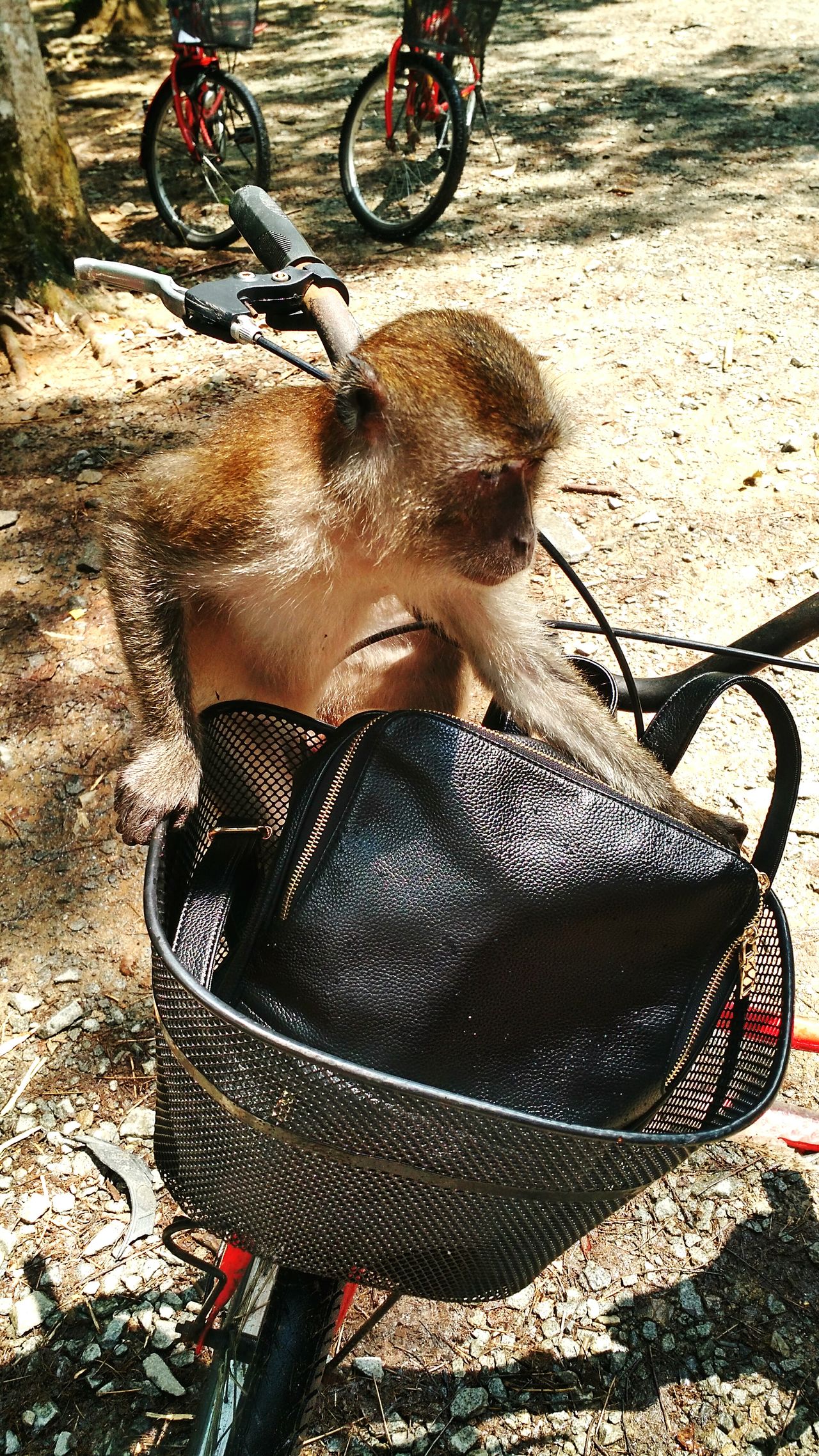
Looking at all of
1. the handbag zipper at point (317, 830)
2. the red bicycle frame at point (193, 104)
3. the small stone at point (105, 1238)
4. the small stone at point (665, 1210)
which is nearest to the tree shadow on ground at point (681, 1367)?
the small stone at point (665, 1210)

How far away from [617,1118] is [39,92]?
5248 mm

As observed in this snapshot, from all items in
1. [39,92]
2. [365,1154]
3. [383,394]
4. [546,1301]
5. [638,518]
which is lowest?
[546,1301]

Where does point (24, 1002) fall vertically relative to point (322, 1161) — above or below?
below

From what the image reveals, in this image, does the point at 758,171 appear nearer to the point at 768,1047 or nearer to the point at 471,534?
the point at 471,534

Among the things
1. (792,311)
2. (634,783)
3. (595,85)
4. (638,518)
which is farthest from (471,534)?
(595,85)

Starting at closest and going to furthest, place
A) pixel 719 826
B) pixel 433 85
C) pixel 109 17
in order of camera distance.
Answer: pixel 719 826 → pixel 433 85 → pixel 109 17

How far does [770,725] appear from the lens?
149cm

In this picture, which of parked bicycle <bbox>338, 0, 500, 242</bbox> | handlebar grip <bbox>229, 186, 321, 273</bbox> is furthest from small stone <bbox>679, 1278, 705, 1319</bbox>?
parked bicycle <bbox>338, 0, 500, 242</bbox>

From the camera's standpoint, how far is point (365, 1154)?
964 millimetres

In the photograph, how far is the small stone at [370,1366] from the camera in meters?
1.88

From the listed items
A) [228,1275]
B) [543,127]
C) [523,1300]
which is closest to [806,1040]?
[523,1300]

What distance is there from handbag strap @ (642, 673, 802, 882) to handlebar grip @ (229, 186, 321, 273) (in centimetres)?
95

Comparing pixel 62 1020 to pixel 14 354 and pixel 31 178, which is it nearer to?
pixel 14 354

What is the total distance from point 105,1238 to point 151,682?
1.08 meters
